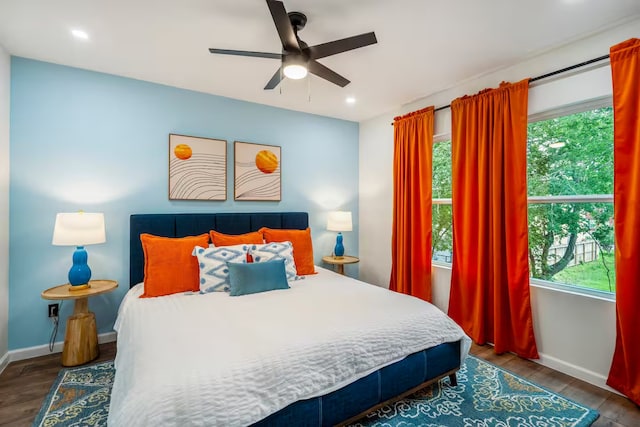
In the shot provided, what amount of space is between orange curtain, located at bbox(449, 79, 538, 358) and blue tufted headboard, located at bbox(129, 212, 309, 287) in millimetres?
1949

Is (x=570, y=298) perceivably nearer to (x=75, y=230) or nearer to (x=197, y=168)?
(x=197, y=168)

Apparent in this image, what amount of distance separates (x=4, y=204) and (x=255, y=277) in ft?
6.98

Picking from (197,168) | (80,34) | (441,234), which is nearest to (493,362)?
(441,234)

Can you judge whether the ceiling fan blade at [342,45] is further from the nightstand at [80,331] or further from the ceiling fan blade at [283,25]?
the nightstand at [80,331]

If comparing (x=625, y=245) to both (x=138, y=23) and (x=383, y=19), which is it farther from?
(x=138, y=23)

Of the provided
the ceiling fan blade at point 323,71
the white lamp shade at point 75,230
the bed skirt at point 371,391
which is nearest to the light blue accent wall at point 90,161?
the white lamp shade at point 75,230

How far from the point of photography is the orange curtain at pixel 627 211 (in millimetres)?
1997

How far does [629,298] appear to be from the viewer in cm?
201

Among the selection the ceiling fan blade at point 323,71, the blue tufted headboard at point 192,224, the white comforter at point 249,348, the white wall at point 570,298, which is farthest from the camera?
the blue tufted headboard at point 192,224

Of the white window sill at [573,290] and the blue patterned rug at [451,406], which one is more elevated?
the white window sill at [573,290]

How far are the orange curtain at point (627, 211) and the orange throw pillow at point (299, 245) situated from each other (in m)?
2.47

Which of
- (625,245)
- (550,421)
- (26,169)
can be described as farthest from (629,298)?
(26,169)

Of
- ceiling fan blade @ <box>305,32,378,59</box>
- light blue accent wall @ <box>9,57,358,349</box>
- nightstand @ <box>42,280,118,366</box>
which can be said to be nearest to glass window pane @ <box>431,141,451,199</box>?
ceiling fan blade @ <box>305,32,378,59</box>

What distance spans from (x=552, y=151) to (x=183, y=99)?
11.9 ft
